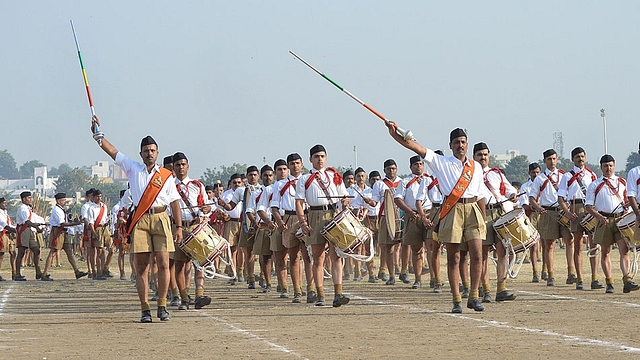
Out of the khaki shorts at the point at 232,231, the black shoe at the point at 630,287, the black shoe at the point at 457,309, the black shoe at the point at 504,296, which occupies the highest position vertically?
the khaki shorts at the point at 232,231

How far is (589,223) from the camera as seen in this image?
19.1 meters

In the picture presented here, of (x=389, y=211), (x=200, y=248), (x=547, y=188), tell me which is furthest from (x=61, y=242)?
(x=200, y=248)

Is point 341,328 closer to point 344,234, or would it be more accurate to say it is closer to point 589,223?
point 344,234

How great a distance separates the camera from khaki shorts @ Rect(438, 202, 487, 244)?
48.5ft

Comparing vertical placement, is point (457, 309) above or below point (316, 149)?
below

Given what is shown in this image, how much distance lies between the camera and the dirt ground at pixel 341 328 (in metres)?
11.0

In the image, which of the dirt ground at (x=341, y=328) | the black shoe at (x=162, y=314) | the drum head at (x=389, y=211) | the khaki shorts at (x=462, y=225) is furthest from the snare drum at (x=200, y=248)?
the drum head at (x=389, y=211)

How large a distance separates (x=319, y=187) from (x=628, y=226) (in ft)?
15.2

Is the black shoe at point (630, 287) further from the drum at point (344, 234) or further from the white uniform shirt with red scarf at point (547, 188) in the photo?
the drum at point (344, 234)

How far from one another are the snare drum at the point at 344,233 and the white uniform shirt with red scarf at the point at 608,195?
4187 mm

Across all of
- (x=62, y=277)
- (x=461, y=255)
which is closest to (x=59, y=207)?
(x=62, y=277)

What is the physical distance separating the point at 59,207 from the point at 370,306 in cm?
1617

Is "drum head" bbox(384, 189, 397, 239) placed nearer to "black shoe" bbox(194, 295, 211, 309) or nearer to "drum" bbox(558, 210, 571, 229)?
"drum" bbox(558, 210, 571, 229)

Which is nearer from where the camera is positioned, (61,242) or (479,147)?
(479,147)
